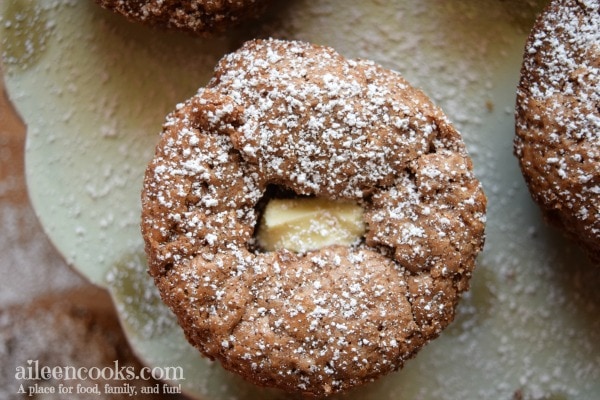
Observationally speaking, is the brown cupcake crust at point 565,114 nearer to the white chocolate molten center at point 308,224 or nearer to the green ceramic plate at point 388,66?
the green ceramic plate at point 388,66

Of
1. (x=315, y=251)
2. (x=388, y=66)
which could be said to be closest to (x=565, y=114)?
(x=388, y=66)

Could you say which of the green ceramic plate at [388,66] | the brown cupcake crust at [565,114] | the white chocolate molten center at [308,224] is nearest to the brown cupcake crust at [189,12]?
the green ceramic plate at [388,66]

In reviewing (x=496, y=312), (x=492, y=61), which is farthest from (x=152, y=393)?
(x=492, y=61)

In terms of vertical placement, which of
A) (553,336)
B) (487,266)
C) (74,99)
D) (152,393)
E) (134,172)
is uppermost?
(74,99)

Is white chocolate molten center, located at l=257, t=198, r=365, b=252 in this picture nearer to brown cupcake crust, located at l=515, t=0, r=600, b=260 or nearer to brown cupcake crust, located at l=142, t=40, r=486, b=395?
brown cupcake crust, located at l=142, t=40, r=486, b=395

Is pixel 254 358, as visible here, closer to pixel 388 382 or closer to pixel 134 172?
pixel 388 382

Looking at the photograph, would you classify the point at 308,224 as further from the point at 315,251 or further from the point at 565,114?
the point at 565,114

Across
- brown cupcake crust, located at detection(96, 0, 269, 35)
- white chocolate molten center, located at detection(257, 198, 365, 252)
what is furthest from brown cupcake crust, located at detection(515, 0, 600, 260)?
brown cupcake crust, located at detection(96, 0, 269, 35)
